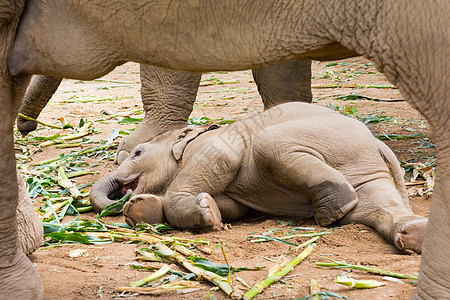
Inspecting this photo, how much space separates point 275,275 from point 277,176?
851 mm

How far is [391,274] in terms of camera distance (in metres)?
2.40

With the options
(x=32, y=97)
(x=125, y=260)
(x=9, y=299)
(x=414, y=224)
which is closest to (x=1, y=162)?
(x=9, y=299)

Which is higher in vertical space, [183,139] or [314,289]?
[183,139]

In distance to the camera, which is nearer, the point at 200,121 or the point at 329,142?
the point at 329,142

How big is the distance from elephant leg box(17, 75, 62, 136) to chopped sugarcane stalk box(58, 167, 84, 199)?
95 cm

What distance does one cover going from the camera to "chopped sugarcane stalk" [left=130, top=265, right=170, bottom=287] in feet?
7.87

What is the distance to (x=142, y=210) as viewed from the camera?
3279 millimetres

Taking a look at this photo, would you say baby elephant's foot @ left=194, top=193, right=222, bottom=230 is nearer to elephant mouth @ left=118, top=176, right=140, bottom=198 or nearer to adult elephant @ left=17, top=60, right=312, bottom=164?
elephant mouth @ left=118, top=176, right=140, bottom=198

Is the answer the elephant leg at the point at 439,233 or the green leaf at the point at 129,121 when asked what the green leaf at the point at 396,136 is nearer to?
the green leaf at the point at 129,121

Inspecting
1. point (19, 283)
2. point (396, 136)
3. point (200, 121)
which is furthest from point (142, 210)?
point (200, 121)

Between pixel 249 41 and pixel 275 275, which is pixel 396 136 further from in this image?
pixel 249 41

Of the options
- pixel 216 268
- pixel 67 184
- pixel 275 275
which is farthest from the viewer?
pixel 67 184

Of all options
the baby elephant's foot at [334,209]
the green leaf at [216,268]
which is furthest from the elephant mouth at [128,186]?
the green leaf at [216,268]

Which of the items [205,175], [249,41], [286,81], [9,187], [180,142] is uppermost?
[249,41]
